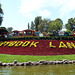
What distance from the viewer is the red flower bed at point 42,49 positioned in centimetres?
2155

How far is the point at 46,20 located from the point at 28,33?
38498 millimetres

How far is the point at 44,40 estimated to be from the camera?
25484mm

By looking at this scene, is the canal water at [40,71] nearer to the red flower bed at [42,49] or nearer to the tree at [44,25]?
the red flower bed at [42,49]

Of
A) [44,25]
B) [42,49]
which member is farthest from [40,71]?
[44,25]

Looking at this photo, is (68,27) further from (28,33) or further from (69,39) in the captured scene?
(69,39)

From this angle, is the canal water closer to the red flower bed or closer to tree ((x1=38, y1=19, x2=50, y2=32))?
the red flower bed

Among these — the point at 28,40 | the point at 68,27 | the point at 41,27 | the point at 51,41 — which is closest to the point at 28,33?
the point at 28,40

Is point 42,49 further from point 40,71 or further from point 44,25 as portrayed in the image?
point 44,25

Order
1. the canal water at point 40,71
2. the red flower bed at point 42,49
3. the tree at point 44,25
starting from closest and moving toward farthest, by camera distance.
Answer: the canal water at point 40,71, the red flower bed at point 42,49, the tree at point 44,25

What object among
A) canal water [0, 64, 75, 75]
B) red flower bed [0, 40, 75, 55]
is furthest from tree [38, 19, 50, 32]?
canal water [0, 64, 75, 75]

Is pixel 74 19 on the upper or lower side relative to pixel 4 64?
upper

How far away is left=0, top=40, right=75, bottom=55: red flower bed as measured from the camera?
2155 cm

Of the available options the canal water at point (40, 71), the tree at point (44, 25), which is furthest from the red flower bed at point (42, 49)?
the tree at point (44, 25)

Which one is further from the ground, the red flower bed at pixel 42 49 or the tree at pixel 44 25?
the tree at pixel 44 25
